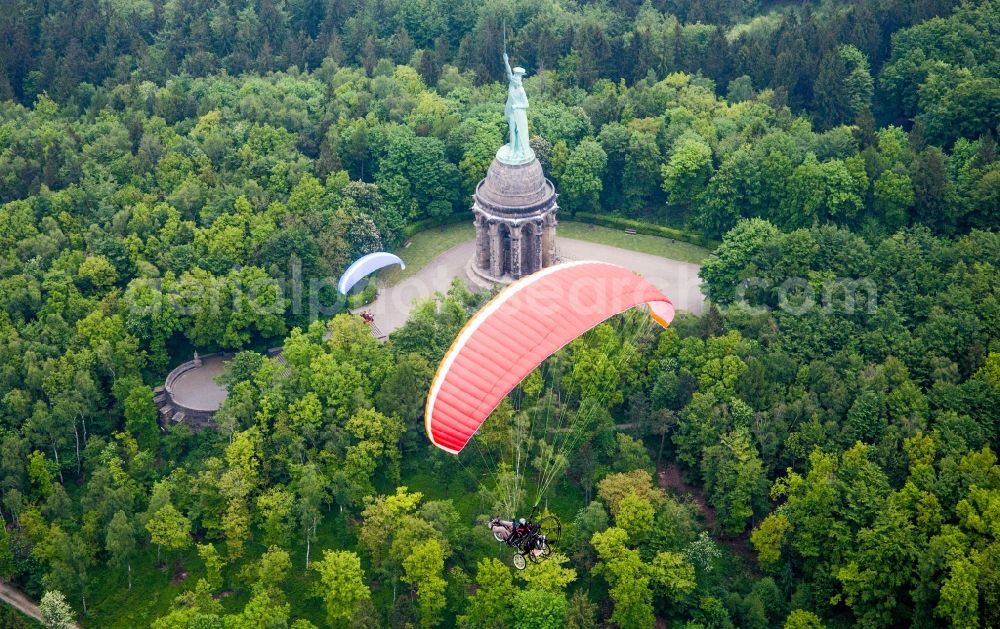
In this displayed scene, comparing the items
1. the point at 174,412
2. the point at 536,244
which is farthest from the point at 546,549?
the point at 536,244

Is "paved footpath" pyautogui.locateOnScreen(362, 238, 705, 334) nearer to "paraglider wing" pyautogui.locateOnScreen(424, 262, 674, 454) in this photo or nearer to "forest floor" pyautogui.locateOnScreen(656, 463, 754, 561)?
"forest floor" pyautogui.locateOnScreen(656, 463, 754, 561)

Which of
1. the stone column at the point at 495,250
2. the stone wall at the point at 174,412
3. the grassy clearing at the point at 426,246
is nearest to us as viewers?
the stone wall at the point at 174,412

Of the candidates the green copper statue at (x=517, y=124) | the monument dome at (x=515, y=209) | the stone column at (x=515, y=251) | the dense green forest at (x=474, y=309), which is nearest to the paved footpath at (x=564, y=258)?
the monument dome at (x=515, y=209)

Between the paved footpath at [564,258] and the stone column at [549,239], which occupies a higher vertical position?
the stone column at [549,239]

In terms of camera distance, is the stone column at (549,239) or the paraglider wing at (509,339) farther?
the stone column at (549,239)

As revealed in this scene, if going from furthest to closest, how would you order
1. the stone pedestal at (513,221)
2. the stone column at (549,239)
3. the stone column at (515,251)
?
the stone column at (549,239), the stone column at (515,251), the stone pedestal at (513,221)

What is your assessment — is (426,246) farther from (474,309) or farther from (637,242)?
(637,242)

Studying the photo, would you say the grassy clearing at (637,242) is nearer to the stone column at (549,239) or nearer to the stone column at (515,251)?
the stone column at (549,239)

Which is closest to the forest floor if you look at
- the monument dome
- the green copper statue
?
the monument dome
